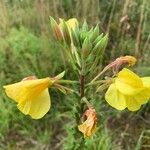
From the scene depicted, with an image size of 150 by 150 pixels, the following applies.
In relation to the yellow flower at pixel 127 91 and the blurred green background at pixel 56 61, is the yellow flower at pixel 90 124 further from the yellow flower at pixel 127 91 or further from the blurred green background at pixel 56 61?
the blurred green background at pixel 56 61

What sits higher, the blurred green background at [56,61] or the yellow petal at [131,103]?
the yellow petal at [131,103]

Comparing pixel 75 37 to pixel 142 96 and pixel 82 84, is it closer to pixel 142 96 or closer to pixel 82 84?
pixel 82 84

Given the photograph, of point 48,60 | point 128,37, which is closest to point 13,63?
point 48,60

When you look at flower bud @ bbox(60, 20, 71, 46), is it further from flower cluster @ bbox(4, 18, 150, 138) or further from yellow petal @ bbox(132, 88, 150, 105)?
yellow petal @ bbox(132, 88, 150, 105)

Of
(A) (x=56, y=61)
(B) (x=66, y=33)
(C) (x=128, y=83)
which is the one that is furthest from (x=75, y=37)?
(A) (x=56, y=61)

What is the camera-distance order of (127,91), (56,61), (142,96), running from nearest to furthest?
(127,91), (142,96), (56,61)

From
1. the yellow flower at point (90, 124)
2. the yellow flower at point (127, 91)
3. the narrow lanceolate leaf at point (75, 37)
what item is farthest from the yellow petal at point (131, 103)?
the narrow lanceolate leaf at point (75, 37)
